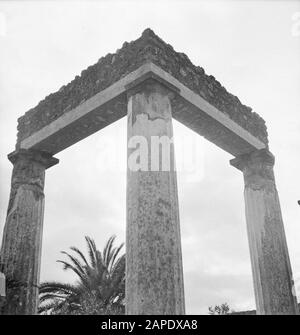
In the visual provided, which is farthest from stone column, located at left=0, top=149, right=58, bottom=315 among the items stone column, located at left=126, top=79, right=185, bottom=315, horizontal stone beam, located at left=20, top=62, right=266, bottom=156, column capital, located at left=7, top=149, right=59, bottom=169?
stone column, located at left=126, top=79, right=185, bottom=315

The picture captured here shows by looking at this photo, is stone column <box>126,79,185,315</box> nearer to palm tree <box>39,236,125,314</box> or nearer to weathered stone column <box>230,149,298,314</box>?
weathered stone column <box>230,149,298,314</box>

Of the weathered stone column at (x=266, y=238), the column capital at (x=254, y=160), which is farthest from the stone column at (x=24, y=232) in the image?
the weathered stone column at (x=266, y=238)

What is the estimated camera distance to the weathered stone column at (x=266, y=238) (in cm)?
675

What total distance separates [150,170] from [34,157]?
320 cm

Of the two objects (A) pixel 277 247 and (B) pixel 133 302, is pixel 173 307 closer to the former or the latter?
(B) pixel 133 302

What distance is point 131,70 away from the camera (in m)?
Result: 6.20

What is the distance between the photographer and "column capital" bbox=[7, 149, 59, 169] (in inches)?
303

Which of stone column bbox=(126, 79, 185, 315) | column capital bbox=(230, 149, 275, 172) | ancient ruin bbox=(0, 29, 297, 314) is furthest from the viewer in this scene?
column capital bbox=(230, 149, 275, 172)

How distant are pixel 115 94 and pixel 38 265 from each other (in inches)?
122

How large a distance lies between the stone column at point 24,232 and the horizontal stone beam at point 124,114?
0.34 meters

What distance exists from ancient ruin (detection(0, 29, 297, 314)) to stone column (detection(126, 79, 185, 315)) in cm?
1

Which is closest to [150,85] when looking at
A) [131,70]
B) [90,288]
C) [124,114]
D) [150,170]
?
[131,70]

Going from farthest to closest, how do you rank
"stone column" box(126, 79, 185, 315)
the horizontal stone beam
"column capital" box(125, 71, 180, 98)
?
the horizontal stone beam, "column capital" box(125, 71, 180, 98), "stone column" box(126, 79, 185, 315)
